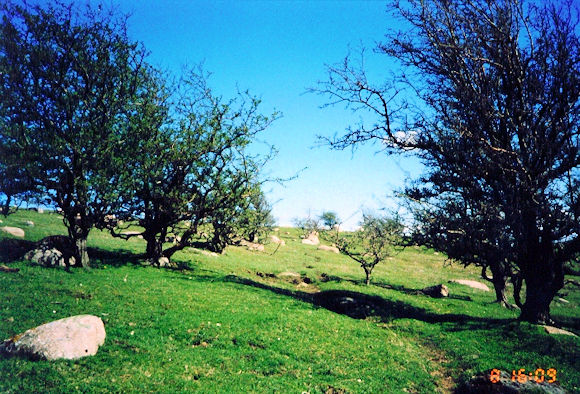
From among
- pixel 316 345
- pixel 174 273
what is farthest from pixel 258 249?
pixel 316 345

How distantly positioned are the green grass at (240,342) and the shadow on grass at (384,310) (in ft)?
0.64

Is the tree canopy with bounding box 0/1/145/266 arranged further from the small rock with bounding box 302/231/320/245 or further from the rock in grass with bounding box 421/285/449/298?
the small rock with bounding box 302/231/320/245

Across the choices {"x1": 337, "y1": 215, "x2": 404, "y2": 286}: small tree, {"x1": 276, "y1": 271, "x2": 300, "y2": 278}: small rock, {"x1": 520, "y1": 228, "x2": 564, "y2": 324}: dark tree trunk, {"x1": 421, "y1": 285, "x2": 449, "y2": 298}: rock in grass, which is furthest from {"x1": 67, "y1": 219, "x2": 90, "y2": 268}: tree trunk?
{"x1": 421, "y1": 285, "x2": 449, "y2": 298}: rock in grass

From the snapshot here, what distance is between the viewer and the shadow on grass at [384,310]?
19.4 metres

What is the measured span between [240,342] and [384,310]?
519 inches

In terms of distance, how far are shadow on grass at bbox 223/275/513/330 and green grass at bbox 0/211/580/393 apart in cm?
20

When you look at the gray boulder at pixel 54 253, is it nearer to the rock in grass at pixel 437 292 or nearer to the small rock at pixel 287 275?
the small rock at pixel 287 275

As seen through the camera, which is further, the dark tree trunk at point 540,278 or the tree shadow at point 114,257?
the tree shadow at point 114,257

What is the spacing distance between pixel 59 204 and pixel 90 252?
8.39 m

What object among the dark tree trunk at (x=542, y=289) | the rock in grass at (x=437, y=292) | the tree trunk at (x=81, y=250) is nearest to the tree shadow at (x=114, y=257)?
the tree trunk at (x=81, y=250)

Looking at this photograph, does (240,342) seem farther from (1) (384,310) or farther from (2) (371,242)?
(2) (371,242)

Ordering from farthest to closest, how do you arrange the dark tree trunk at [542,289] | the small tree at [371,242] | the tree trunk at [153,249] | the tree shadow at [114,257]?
1. the small tree at [371,242]
2. the tree trunk at [153,249]
3. the tree shadow at [114,257]
4. the dark tree trunk at [542,289]

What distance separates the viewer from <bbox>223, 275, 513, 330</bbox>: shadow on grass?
19.4m

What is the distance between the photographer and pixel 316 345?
13352mm
